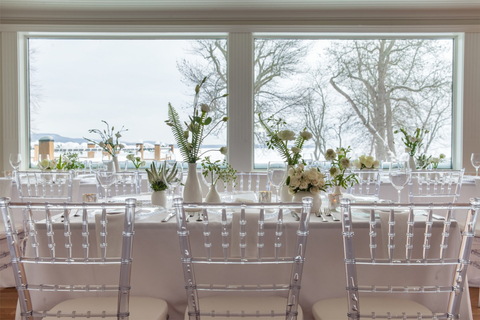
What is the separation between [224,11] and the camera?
4453 millimetres

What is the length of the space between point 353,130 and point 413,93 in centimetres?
78

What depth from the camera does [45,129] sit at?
4.75m

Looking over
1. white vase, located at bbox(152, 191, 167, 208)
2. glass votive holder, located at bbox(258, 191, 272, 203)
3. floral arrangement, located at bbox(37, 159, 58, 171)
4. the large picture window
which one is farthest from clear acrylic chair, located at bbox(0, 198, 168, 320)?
the large picture window

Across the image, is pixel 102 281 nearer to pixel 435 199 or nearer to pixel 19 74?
pixel 435 199

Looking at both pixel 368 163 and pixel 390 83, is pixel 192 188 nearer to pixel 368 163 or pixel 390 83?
pixel 368 163

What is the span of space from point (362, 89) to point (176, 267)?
362 centimetres

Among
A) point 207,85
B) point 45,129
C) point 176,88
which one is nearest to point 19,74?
point 45,129

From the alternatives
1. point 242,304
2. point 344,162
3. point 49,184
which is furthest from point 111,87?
point 242,304

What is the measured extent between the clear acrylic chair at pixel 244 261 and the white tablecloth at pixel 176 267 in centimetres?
4

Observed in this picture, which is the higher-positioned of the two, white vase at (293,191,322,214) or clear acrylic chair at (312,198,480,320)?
white vase at (293,191,322,214)

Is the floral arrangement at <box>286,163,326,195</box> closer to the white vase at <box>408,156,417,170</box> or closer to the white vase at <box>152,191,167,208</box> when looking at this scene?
the white vase at <box>152,191,167,208</box>

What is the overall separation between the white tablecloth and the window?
307 cm

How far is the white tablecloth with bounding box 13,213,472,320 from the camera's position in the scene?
1.65 meters

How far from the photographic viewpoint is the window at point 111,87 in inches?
186
